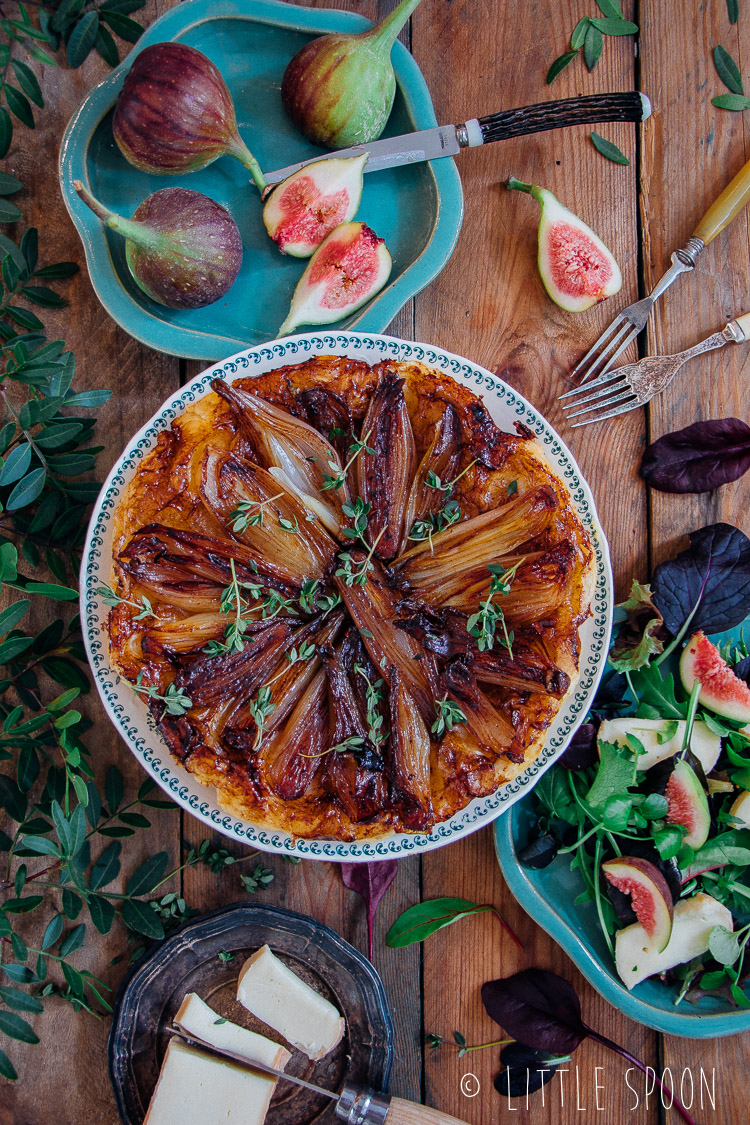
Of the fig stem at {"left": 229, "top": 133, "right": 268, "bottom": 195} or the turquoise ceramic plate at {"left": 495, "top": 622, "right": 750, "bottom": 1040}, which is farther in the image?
the turquoise ceramic plate at {"left": 495, "top": 622, "right": 750, "bottom": 1040}

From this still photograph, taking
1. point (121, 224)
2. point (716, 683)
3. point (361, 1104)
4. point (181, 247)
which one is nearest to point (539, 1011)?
point (361, 1104)

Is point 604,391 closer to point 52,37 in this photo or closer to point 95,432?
point 95,432

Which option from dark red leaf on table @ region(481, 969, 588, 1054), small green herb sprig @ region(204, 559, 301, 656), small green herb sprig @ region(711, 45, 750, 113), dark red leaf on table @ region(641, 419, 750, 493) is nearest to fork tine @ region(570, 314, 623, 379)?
dark red leaf on table @ region(641, 419, 750, 493)

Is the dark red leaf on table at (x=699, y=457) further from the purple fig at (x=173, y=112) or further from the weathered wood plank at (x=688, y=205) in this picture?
the purple fig at (x=173, y=112)

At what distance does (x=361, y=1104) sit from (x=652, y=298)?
3.18m

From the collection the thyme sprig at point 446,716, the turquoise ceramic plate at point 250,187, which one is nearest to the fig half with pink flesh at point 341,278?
the turquoise ceramic plate at point 250,187

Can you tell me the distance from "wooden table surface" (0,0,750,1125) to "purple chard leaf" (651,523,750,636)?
7.6 inches

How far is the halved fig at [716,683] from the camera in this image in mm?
2842

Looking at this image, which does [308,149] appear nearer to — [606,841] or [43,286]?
[43,286]

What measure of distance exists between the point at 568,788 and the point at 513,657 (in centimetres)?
86

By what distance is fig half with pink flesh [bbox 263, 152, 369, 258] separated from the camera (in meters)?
2.80

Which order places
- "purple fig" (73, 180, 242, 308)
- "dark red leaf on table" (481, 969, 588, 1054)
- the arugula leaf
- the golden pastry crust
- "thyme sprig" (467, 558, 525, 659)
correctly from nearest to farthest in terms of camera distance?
"thyme sprig" (467, 558, 525, 659)
the golden pastry crust
"purple fig" (73, 180, 242, 308)
the arugula leaf
"dark red leaf on table" (481, 969, 588, 1054)

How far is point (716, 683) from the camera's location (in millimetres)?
2852

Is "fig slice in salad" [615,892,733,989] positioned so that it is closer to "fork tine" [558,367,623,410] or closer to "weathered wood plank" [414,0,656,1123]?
"weathered wood plank" [414,0,656,1123]
